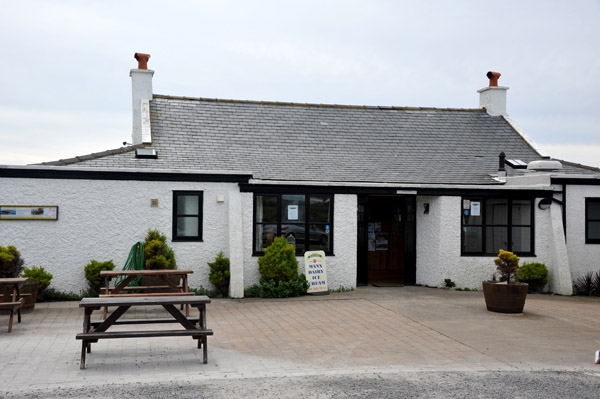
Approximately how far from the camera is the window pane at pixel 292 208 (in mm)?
15383

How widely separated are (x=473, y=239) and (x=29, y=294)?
10.8 meters

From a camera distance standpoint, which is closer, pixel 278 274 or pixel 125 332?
pixel 125 332

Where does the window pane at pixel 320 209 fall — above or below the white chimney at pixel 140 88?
below

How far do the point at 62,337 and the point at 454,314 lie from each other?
23.8 ft

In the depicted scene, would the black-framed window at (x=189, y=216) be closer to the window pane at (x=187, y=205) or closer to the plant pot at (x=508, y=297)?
the window pane at (x=187, y=205)

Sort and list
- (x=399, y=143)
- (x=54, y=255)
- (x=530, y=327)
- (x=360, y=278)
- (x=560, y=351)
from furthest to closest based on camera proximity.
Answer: (x=399, y=143)
(x=360, y=278)
(x=54, y=255)
(x=530, y=327)
(x=560, y=351)

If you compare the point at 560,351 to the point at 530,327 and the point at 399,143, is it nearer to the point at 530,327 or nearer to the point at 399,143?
the point at 530,327

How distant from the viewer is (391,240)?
17.2 metres

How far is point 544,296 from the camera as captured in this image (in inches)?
616

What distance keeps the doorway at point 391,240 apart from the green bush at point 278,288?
2.83m

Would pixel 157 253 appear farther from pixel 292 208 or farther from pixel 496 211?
pixel 496 211

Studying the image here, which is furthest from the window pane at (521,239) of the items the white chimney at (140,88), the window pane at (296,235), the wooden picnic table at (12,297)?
the wooden picnic table at (12,297)

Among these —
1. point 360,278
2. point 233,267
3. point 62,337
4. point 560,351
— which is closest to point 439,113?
point 360,278

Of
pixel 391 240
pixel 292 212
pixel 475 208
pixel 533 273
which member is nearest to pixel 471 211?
pixel 475 208
